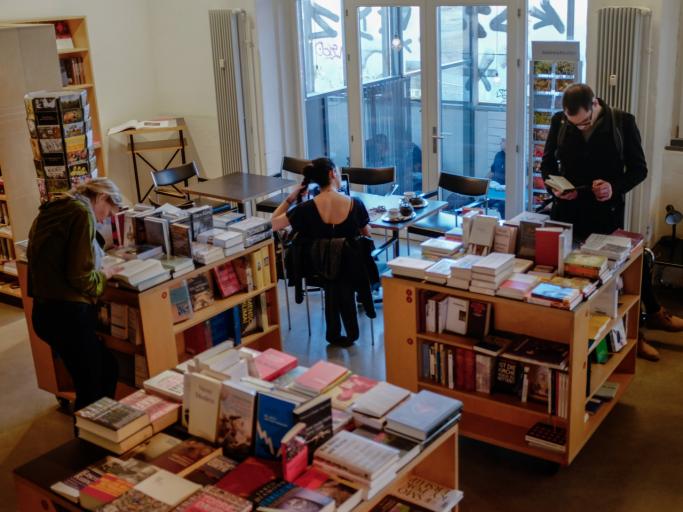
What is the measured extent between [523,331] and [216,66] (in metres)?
5.49

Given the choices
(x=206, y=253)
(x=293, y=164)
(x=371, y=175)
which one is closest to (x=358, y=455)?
(x=206, y=253)

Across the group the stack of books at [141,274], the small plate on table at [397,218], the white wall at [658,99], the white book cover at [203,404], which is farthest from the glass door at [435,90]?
the white book cover at [203,404]

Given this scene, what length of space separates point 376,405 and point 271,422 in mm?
495

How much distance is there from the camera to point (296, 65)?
938 cm

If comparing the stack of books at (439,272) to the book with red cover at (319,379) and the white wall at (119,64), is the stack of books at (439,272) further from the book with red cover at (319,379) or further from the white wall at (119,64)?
the white wall at (119,64)

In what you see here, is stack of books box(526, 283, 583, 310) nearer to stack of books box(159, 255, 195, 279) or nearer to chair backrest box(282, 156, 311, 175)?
stack of books box(159, 255, 195, 279)

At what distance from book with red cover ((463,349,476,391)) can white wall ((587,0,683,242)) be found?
10.2 ft

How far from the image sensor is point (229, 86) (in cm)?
916

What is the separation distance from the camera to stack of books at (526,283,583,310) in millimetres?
4453

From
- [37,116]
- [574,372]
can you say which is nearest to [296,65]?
[37,116]

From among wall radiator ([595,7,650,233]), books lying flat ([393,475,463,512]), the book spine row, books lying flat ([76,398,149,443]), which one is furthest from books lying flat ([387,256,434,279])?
wall radiator ([595,7,650,233])

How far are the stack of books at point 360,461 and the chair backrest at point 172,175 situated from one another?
19.1 feet

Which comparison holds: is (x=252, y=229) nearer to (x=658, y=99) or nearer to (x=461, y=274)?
(x=461, y=274)

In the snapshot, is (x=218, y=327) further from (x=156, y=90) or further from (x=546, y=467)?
(x=156, y=90)
